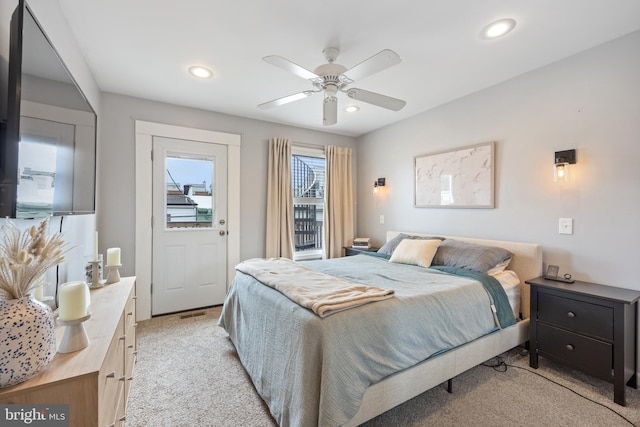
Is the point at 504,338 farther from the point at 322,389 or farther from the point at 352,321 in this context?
the point at 322,389

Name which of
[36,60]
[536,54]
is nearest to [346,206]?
[536,54]

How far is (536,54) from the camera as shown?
7.61 feet

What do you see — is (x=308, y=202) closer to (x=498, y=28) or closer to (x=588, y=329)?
(x=498, y=28)

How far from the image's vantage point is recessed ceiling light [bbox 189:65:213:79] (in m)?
2.56

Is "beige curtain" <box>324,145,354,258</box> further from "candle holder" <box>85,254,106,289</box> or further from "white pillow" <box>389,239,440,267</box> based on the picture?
"candle holder" <box>85,254,106,289</box>

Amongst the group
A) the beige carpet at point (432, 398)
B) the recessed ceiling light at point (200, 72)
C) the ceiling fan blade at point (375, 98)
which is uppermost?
the recessed ceiling light at point (200, 72)

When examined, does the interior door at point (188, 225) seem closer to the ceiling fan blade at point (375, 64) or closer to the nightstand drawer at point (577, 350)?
the ceiling fan blade at point (375, 64)

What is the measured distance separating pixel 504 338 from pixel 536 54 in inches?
94.3

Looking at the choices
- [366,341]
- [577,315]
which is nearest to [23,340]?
[366,341]

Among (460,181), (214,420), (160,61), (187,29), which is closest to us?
(214,420)

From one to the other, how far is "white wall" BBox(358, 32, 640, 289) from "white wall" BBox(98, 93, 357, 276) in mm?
2424

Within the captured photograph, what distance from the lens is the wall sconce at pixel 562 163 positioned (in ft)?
7.56
